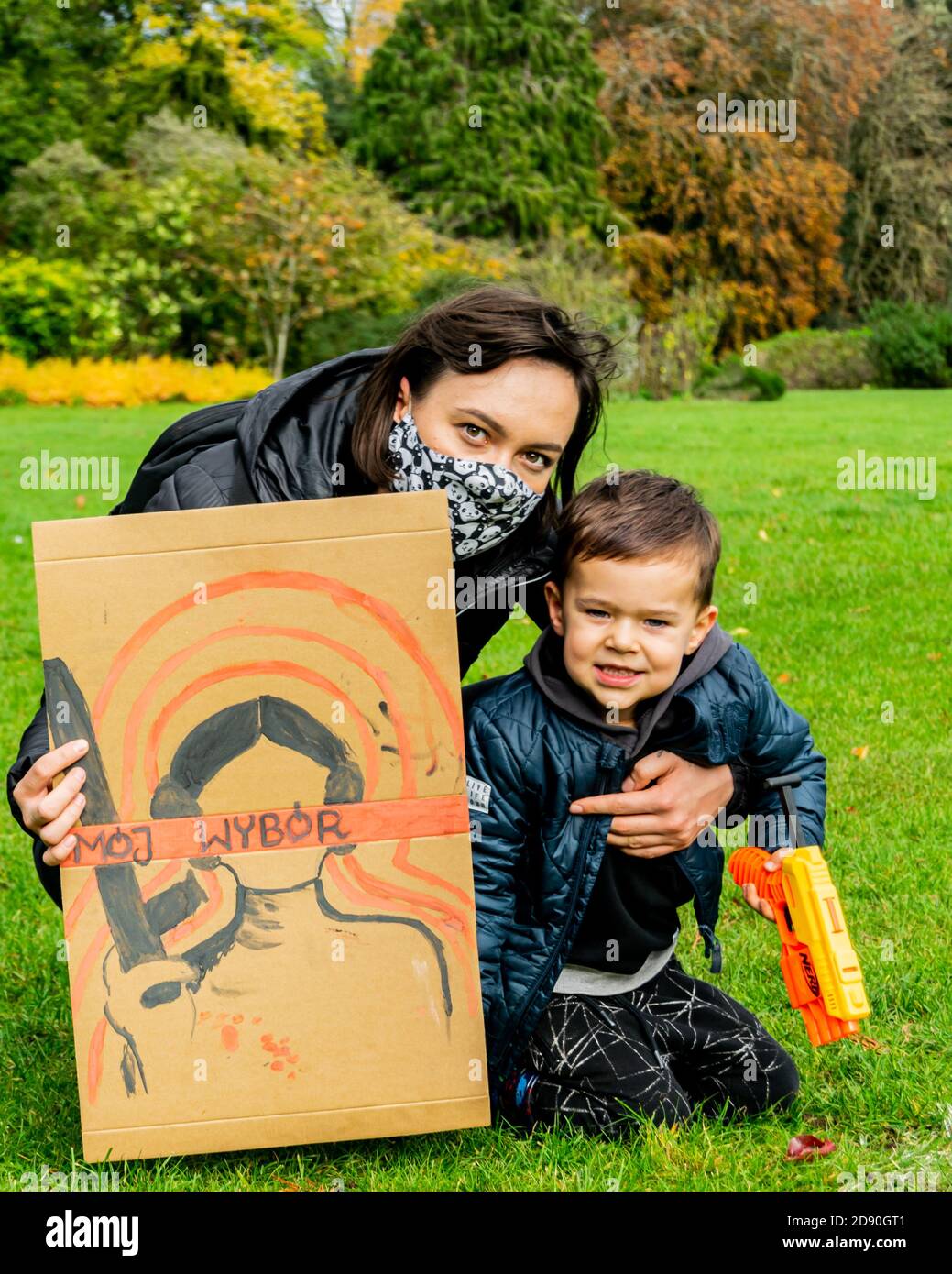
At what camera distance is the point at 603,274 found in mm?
21531

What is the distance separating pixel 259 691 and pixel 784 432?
11.2m

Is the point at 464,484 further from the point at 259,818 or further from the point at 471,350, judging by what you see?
the point at 259,818

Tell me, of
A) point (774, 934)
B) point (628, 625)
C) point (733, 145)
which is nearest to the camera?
point (628, 625)

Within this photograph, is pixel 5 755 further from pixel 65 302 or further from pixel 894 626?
pixel 65 302

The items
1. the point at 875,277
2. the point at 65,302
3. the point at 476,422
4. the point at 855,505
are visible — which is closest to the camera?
the point at 476,422

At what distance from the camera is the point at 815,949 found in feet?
7.46

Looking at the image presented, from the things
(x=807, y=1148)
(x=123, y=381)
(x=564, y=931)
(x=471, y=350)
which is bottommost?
(x=807, y=1148)

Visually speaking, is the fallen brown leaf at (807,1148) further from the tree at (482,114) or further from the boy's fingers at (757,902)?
the tree at (482,114)

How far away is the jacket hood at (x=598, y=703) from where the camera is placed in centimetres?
245

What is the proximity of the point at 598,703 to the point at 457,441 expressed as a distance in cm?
54

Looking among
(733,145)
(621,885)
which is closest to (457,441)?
(621,885)

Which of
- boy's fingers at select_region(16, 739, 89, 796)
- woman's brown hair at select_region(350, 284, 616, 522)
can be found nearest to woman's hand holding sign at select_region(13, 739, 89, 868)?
boy's fingers at select_region(16, 739, 89, 796)

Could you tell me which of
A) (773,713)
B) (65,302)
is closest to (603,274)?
(65,302)

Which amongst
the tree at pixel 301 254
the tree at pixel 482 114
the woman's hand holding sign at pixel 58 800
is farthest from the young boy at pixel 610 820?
the tree at pixel 482 114
